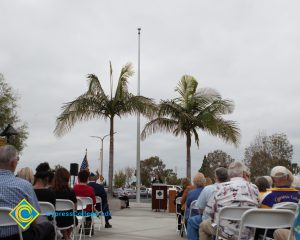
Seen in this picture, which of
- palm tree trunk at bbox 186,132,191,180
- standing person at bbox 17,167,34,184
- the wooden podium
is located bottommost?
the wooden podium

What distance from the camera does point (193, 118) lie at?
20.6 meters

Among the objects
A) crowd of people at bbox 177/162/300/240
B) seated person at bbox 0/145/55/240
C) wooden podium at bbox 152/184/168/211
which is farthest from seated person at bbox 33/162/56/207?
wooden podium at bbox 152/184/168/211

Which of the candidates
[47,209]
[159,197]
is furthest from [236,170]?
[159,197]

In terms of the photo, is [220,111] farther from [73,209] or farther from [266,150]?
[266,150]

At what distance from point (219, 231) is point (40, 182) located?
2.51 m

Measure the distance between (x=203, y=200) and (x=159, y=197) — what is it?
42.4 feet

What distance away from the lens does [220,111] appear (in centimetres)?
2142

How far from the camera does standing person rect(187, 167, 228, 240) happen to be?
21.8 feet

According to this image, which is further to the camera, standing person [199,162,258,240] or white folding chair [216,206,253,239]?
standing person [199,162,258,240]

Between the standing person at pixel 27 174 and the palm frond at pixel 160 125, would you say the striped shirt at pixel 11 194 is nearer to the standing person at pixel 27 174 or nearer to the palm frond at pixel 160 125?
the standing person at pixel 27 174

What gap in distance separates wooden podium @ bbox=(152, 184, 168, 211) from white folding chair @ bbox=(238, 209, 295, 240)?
14.5 metres

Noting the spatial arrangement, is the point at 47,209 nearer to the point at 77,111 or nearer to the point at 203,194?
the point at 203,194

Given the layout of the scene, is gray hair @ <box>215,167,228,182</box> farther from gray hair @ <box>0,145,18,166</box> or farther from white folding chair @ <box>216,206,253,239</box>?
gray hair @ <box>0,145,18,166</box>

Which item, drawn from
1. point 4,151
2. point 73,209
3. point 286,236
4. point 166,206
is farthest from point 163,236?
point 166,206
